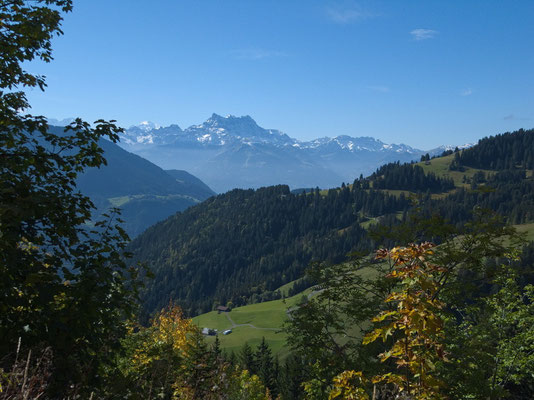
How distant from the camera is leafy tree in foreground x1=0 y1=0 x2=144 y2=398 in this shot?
6.27 metres

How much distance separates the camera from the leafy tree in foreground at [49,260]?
20.6ft

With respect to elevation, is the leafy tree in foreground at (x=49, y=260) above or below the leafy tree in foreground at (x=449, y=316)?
above

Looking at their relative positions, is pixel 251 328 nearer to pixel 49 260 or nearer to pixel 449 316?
pixel 449 316

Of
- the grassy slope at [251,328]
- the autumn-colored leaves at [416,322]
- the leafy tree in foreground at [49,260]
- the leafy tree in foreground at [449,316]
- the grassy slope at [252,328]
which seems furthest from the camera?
the grassy slope at [251,328]

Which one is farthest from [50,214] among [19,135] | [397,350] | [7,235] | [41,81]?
[397,350]

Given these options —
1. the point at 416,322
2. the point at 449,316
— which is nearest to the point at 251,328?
the point at 449,316

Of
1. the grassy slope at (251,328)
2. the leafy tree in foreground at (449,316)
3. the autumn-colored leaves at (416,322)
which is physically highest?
the autumn-colored leaves at (416,322)

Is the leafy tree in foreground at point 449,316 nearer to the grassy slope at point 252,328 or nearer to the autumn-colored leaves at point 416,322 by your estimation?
the autumn-colored leaves at point 416,322

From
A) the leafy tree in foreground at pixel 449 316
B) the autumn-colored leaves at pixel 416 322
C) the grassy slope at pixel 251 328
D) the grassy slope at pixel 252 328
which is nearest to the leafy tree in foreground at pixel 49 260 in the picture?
the autumn-colored leaves at pixel 416 322

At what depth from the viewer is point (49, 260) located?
290 inches

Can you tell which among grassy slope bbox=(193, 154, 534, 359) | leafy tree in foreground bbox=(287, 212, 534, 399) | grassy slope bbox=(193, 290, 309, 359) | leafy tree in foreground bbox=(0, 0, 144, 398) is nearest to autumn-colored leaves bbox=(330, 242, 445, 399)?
leafy tree in foreground bbox=(287, 212, 534, 399)

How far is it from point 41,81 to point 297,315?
1330cm

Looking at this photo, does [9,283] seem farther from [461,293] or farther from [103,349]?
[461,293]

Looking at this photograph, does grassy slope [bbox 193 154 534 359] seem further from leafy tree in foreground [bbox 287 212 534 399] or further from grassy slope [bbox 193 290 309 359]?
leafy tree in foreground [bbox 287 212 534 399]
